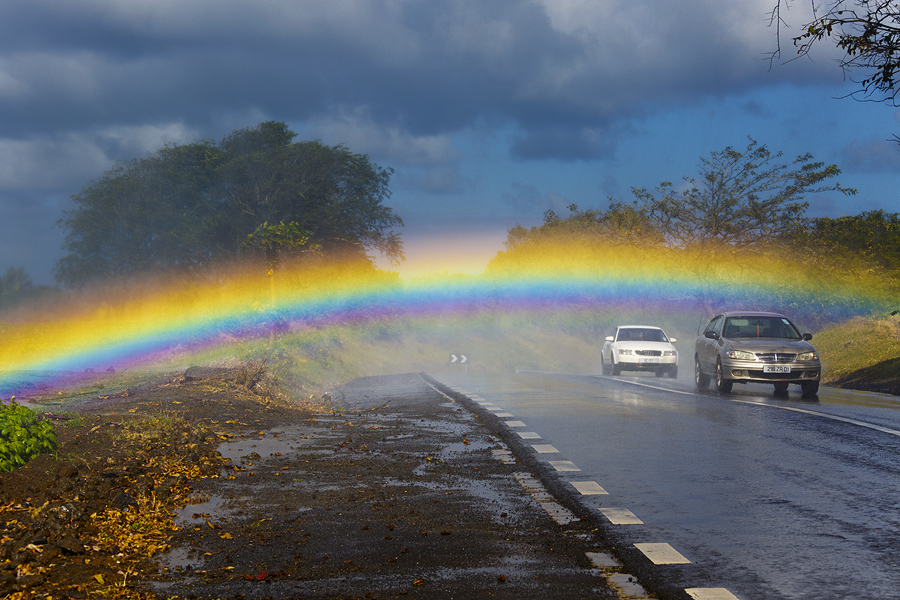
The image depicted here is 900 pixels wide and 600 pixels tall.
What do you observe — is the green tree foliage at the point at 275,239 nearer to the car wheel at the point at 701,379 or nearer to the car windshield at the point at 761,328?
the car wheel at the point at 701,379

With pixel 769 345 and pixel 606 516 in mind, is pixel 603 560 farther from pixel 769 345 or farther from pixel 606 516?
pixel 769 345

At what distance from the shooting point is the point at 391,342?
7025cm

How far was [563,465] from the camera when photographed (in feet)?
32.6

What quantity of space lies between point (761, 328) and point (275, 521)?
54.4ft

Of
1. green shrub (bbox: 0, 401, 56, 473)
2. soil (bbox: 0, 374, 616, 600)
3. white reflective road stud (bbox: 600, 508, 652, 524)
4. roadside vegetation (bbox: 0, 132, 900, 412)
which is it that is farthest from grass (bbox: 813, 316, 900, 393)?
green shrub (bbox: 0, 401, 56, 473)

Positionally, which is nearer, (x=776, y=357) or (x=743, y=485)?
(x=743, y=485)

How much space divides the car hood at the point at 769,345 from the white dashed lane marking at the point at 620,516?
13.4 meters

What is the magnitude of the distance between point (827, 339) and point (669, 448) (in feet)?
108

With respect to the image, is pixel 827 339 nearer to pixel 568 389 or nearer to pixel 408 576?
pixel 568 389

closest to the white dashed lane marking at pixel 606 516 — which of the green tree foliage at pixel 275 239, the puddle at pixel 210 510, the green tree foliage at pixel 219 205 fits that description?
the puddle at pixel 210 510

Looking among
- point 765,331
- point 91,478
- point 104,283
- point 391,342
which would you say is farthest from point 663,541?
point 391,342

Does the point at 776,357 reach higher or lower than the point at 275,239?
lower

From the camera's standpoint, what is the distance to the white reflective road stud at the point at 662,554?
5.67 metres

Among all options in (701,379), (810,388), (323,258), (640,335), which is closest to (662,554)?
(810,388)
